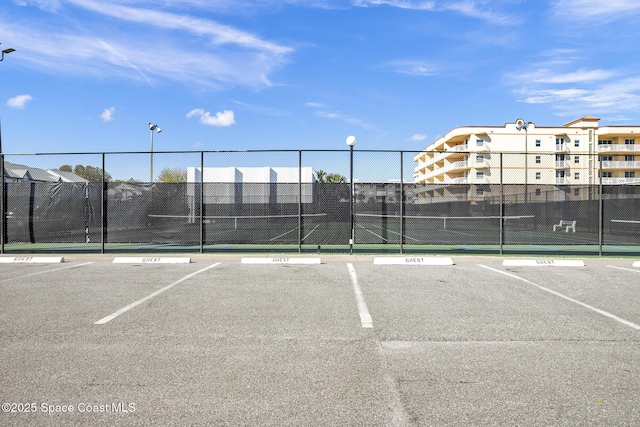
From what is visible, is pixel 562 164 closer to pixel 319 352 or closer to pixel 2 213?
pixel 2 213

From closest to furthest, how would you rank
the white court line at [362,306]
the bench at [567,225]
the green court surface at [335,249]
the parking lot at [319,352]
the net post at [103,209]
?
the parking lot at [319,352], the white court line at [362,306], the net post at [103,209], the green court surface at [335,249], the bench at [567,225]

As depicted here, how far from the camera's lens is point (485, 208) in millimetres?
20656

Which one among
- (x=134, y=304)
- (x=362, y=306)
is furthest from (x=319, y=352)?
(x=134, y=304)

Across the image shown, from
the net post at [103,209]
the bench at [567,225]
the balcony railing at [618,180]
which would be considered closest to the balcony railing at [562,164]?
the balcony railing at [618,180]

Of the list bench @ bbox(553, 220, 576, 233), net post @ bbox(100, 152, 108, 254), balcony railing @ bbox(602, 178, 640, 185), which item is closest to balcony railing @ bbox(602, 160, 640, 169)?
balcony railing @ bbox(602, 178, 640, 185)

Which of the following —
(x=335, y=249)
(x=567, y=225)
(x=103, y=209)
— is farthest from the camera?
(x=567, y=225)

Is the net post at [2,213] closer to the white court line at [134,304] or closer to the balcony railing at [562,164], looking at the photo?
the white court line at [134,304]

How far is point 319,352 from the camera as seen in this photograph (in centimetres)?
467

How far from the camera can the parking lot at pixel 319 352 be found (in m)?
3.31

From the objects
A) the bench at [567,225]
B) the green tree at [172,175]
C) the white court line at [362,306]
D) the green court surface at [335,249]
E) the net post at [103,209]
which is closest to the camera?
the white court line at [362,306]

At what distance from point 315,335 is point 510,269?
7.45 metres

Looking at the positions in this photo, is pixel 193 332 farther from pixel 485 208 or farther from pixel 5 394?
pixel 485 208

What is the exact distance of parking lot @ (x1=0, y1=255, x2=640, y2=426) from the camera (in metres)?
3.31

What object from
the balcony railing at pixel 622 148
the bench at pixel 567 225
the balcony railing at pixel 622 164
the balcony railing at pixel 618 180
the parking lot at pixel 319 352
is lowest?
the parking lot at pixel 319 352
